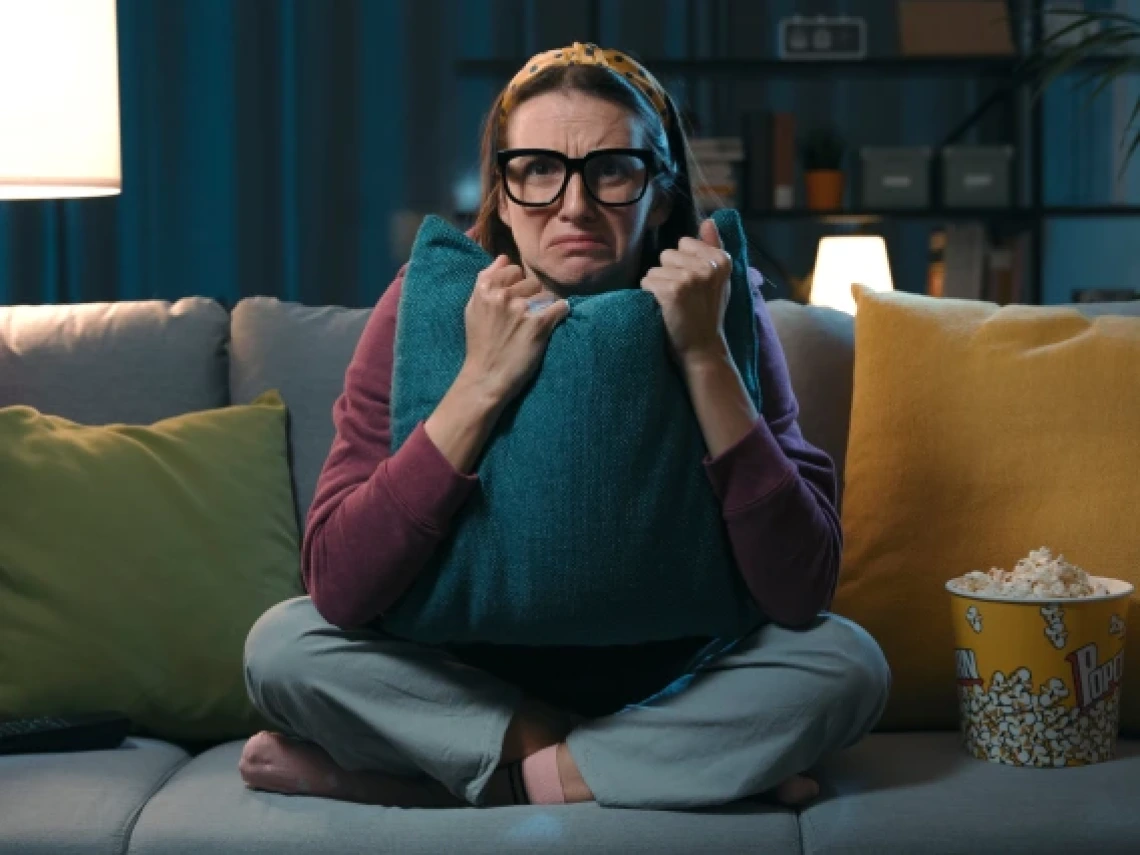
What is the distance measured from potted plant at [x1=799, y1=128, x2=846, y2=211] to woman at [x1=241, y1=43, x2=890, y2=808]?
2748 millimetres

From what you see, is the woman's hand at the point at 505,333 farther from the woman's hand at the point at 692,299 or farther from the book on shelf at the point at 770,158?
the book on shelf at the point at 770,158

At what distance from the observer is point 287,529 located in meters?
1.78

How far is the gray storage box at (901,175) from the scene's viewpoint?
163 inches

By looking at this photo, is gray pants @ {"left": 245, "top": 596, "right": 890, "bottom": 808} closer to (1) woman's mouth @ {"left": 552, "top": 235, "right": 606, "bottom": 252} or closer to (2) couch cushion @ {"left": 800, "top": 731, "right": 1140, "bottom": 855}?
(2) couch cushion @ {"left": 800, "top": 731, "right": 1140, "bottom": 855}

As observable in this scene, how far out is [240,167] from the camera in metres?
4.40

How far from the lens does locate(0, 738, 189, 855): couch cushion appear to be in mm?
1307

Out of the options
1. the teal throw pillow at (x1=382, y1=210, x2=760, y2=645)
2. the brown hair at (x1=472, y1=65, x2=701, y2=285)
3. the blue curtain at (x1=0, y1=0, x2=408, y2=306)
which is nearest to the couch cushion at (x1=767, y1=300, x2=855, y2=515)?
the brown hair at (x1=472, y1=65, x2=701, y2=285)

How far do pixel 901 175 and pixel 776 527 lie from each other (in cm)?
300

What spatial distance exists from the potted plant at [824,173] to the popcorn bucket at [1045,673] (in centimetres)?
281

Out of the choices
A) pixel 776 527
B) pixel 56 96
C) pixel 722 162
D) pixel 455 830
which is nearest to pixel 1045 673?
pixel 776 527

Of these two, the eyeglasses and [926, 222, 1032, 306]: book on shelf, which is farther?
[926, 222, 1032, 306]: book on shelf

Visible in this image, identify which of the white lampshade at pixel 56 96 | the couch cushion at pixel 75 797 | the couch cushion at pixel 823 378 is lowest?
the couch cushion at pixel 75 797

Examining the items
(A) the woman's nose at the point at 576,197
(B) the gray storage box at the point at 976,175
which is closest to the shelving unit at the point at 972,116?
(B) the gray storage box at the point at 976,175

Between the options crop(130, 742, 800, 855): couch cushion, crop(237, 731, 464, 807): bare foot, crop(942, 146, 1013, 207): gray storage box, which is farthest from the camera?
crop(942, 146, 1013, 207): gray storage box
